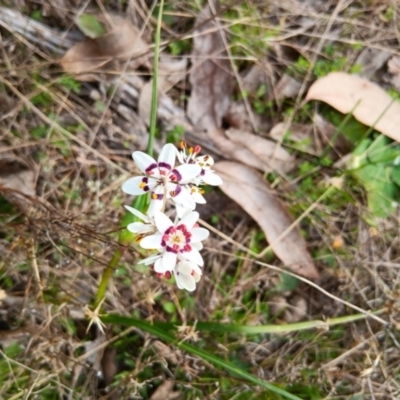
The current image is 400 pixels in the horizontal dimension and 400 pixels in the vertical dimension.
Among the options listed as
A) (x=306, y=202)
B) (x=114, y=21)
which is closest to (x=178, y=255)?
(x=306, y=202)

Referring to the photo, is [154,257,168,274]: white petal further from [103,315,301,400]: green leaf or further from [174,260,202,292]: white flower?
[103,315,301,400]: green leaf

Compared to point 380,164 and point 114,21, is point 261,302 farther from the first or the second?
point 114,21

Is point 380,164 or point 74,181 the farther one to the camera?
point 380,164

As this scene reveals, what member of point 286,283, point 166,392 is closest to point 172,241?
point 166,392

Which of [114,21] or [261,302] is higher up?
[114,21]

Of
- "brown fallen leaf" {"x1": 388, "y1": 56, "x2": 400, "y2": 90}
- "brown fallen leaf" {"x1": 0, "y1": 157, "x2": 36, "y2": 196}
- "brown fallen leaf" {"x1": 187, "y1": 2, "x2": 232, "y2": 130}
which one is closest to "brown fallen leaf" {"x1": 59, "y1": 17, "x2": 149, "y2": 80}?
"brown fallen leaf" {"x1": 187, "y1": 2, "x2": 232, "y2": 130}

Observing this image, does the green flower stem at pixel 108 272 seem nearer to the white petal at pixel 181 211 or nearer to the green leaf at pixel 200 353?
the green leaf at pixel 200 353

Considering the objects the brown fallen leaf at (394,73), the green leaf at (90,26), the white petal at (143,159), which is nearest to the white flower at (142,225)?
the white petal at (143,159)
